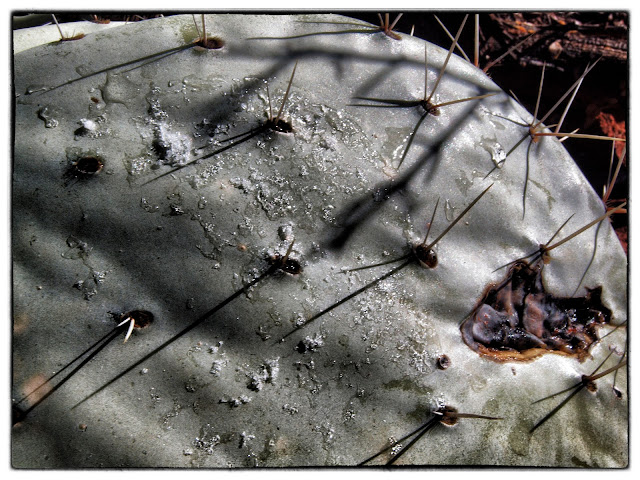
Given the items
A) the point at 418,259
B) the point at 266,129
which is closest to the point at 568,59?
the point at 418,259

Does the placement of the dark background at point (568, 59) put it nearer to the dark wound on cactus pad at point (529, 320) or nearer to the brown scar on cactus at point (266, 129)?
the dark wound on cactus pad at point (529, 320)

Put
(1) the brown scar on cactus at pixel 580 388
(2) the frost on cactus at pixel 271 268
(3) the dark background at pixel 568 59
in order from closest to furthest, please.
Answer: (2) the frost on cactus at pixel 271 268 < (1) the brown scar on cactus at pixel 580 388 < (3) the dark background at pixel 568 59

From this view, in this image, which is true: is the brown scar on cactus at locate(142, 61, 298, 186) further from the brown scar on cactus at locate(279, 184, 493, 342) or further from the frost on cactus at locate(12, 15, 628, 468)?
the brown scar on cactus at locate(279, 184, 493, 342)

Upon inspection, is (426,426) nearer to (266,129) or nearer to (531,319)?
(531,319)

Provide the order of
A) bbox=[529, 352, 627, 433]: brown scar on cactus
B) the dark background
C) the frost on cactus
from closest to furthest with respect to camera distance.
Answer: the frost on cactus < bbox=[529, 352, 627, 433]: brown scar on cactus < the dark background

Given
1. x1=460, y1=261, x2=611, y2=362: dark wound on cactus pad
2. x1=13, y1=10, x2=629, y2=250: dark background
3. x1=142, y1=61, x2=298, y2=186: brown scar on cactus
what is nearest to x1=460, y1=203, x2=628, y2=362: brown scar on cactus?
x1=460, y1=261, x2=611, y2=362: dark wound on cactus pad

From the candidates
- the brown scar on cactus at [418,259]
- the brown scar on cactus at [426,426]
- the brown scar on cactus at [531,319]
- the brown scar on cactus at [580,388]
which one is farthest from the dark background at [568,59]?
the brown scar on cactus at [426,426]
